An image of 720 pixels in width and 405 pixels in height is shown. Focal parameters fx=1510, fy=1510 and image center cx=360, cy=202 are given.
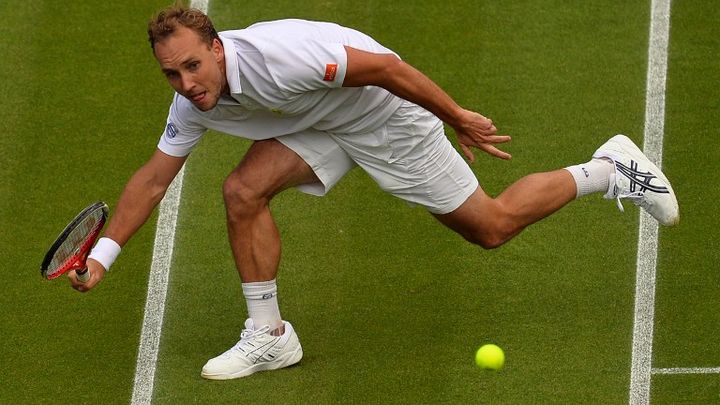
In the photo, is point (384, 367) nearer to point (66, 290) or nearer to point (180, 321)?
point (180, 321)

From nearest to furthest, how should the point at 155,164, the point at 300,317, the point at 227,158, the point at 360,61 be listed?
the point at 360,61
the point at 155,164
the point at 300,317
the point at 227,158

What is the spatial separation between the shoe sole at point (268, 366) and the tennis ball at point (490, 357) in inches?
43.7

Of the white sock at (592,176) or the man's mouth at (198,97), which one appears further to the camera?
the white sock at (592,176)

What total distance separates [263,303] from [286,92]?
4.65 feet

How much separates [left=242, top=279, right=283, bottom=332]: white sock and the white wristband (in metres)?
0.81

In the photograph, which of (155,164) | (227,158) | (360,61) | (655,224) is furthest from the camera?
(227,158)

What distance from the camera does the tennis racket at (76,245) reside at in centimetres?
808

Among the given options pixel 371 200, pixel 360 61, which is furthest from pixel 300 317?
pixel 360 61

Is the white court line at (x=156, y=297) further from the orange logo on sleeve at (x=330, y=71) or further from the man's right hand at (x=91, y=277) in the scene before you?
the orange logo on sleeve at (x=330, y=71)

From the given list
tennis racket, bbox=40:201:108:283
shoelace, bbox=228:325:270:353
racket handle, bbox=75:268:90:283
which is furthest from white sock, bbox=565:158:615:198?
racket handle, bbox=75:268:90:283

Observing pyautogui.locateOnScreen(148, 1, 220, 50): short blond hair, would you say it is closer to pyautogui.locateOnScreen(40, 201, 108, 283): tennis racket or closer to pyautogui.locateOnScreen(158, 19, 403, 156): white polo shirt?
pyautogui.locateOnScreen(158, 19, 403, 156): white polo shirt

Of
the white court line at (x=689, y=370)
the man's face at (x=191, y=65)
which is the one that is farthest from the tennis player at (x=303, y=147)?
the white court line at (x=689, y=370)

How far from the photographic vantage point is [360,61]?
27.0 ft

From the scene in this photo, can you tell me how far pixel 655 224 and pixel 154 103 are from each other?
12.6 ft
